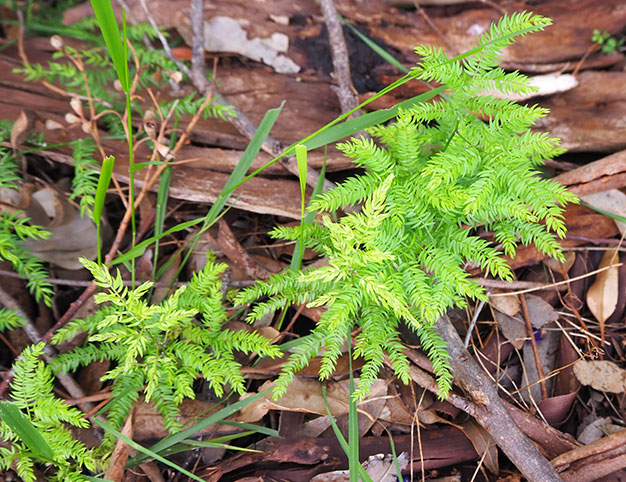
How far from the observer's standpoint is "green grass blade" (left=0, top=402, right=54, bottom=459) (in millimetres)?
1801

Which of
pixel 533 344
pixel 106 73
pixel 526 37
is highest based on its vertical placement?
pixel 526 37

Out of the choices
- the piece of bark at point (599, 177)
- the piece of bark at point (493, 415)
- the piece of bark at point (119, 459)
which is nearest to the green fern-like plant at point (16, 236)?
the piece of bark at point (119, 459)

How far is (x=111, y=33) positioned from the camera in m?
1.78

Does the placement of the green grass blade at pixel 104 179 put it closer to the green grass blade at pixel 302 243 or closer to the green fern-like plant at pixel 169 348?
the green fern-like plant at pixel 169 348

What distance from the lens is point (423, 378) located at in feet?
7.24

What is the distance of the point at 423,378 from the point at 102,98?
2.32 metres

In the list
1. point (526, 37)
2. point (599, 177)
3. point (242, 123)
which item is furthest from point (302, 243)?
point (526, 37)

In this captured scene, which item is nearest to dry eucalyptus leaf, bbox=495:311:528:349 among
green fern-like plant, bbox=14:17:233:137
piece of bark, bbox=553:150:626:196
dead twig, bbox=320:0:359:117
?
piece of bark, bbox=553:150:626:196

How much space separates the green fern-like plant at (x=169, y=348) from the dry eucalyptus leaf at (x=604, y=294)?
5.45ft

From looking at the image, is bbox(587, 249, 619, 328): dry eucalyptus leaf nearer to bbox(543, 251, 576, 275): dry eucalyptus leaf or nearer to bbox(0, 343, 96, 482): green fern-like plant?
bbox(543, 251, 576, 275): dry eucalyptus leaf

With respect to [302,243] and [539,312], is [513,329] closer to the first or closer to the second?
[539,312]

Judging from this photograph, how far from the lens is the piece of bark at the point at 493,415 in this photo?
2.01 metres

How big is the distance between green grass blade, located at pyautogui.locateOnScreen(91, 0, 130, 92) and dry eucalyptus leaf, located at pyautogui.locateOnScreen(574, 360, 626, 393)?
2497mm

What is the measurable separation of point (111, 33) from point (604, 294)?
260cm
